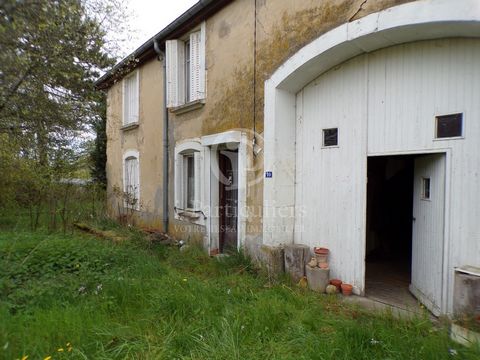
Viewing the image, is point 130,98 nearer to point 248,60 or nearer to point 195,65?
point 195,65

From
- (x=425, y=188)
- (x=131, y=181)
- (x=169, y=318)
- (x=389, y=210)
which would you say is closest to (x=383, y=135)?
(x=425, y=188)

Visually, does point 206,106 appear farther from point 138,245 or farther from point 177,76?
point 138,245

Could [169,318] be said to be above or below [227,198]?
below

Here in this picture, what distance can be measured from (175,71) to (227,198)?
330 cm

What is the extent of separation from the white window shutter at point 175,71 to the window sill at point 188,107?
172 mm

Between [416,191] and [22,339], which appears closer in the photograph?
[22,339]

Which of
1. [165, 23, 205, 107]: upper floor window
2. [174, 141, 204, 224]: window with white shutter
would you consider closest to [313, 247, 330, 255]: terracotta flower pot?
[174, 141, 204, 224]: window with white shutter

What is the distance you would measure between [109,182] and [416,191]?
10.6m

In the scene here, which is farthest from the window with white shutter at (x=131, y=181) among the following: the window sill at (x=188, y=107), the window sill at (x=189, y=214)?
the window sill at (x=188, y=107)

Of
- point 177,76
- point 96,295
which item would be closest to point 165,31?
point 177,76

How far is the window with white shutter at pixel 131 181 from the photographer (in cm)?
945

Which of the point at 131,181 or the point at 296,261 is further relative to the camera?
the point at 131,181

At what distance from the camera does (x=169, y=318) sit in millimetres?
3418

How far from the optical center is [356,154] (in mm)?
4367
